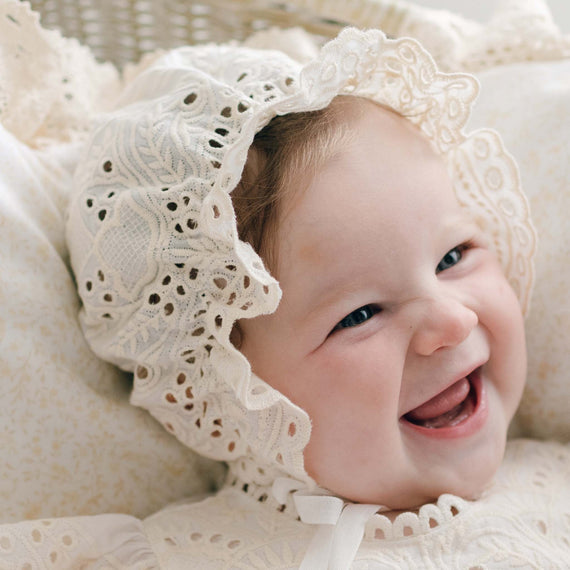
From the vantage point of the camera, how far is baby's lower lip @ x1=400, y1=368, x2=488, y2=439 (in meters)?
0.92

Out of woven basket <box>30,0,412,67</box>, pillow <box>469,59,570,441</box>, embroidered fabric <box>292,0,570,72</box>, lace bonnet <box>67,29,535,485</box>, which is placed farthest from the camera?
woven basket <box>30,0,412,67</box>

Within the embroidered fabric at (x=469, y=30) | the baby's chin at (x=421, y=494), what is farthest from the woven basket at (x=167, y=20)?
the baby's chin at (x=421, y=494)

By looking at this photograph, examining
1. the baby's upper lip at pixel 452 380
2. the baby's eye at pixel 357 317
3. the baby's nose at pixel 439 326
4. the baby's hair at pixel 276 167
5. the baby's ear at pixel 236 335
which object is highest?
the baby's hair at pixel 276 167

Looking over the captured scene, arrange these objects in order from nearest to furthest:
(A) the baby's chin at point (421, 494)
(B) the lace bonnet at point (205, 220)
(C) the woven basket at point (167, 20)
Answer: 1. (B) the lace bonnet at point (205, 220)
2. (A) the baby's chin at point (421, 494)
3. (C) the woven basket at point (167, 20)

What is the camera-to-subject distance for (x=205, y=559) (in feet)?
3.09

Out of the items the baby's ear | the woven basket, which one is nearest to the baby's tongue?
the baby's ear

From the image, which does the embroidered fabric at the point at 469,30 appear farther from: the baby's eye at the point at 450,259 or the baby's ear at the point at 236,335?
the baby's ear at the point at 236,335

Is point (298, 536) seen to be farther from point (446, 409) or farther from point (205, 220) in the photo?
point (205, 220)

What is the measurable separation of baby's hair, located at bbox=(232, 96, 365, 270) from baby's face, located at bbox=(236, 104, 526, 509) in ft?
0.05

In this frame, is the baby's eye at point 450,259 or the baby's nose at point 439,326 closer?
the baby's nose at point 439,326

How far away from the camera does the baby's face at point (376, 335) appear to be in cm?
87

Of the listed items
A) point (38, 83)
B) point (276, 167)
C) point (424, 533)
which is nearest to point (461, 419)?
point (424, 533)

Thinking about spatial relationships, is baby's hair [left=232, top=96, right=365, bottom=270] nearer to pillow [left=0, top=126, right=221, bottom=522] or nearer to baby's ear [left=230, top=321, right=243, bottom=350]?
baby's ear [left=230, top=321, right=243, bottom=350]

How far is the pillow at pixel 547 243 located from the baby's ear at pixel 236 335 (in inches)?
20.4
